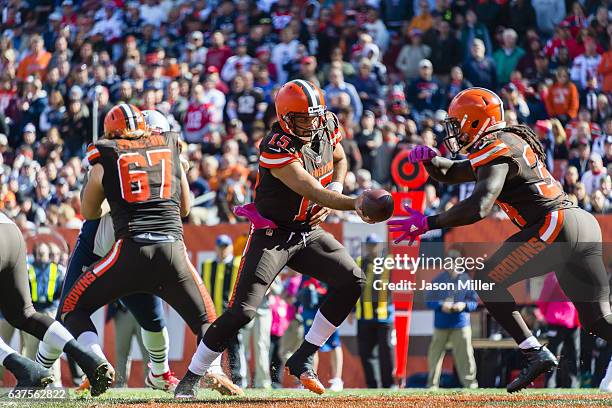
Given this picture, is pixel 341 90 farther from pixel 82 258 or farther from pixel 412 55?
pixel 82 258

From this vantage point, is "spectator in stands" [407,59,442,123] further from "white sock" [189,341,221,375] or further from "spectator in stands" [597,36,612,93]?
"white sock" [189,341,221,375]

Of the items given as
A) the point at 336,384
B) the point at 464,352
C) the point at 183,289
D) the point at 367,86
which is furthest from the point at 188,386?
the point at 367,86

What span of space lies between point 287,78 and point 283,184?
8.41 metres

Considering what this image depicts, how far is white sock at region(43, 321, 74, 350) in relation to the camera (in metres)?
7.01

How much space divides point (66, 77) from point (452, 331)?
8482 millimetres

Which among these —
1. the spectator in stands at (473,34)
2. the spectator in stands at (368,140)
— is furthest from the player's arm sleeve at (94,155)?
the spectator in stands at (473,34)

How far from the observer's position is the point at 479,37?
1509 cm

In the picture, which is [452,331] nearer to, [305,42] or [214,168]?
[214,168]

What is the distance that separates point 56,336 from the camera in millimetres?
7020

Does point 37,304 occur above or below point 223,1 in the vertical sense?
below

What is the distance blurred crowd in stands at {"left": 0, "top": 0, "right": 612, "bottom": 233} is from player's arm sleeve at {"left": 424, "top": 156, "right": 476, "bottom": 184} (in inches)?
165

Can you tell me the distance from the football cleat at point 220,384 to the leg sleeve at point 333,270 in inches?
34.0

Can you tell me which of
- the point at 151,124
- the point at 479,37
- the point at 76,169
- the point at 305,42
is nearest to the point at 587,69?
the point at 479,37

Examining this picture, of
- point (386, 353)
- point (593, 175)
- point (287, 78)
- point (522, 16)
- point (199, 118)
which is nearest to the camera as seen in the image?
point (386, 353)
